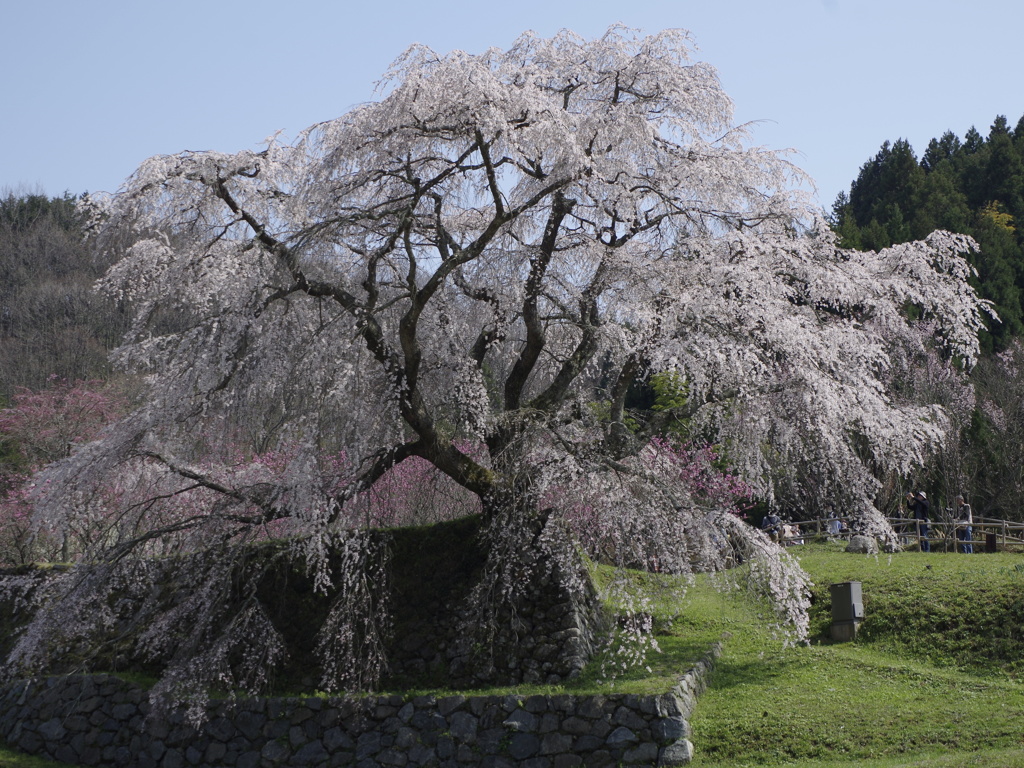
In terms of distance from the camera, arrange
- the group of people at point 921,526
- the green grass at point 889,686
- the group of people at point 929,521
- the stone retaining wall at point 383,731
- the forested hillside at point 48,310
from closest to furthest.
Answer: the green grass at point 889,686 < the stone retaining wall at point 383,731 < the group of people at point 921,526 < the group of people at point 929,521 < the forested hillside at point 48,310

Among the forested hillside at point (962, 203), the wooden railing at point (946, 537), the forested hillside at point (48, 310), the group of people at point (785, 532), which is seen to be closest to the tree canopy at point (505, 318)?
the group of people at point (785, 532)

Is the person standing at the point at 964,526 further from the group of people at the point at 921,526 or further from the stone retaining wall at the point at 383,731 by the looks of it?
the stone retaining wall at the point at 383,731

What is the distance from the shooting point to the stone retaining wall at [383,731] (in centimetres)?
799

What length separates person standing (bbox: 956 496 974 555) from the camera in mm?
15154

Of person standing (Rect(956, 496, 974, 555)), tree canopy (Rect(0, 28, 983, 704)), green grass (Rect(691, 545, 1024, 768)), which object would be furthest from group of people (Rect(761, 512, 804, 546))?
tree canopy (Rect(0, 28, 983, 704))

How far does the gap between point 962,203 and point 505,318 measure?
1072 inches

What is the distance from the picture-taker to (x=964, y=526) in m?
16.4

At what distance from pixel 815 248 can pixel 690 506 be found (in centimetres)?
399

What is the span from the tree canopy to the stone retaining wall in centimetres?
112

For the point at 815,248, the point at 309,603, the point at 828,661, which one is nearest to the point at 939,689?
the point at 828,661

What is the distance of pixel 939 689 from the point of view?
8.41 meters

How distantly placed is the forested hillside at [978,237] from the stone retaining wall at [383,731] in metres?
10.1

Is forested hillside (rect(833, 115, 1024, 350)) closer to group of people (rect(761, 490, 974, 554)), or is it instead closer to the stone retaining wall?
group of people (rect(761, 490, 974, 554))

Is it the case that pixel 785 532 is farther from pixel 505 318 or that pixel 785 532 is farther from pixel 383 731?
pixel 383 731
